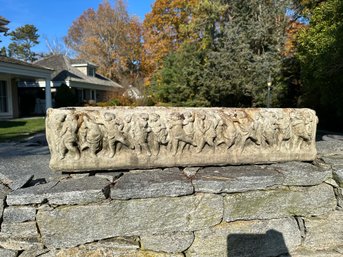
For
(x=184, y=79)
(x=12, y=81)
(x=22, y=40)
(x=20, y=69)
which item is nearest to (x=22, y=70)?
(x=20, y=69)

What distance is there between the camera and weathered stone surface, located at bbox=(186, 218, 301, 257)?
2182mm

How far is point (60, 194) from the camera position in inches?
76.8

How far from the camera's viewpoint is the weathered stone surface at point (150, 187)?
2035 mm

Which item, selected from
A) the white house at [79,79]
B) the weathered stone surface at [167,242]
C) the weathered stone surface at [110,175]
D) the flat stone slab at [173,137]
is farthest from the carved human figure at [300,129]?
the white house at [79,79]

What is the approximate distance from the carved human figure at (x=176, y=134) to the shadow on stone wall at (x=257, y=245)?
800 millimetres

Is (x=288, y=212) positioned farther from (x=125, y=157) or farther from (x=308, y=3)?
(x=308, y=3)

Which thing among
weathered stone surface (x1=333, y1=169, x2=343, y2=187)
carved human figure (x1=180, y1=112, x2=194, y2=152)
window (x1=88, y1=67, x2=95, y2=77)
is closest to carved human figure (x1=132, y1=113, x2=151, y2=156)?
carved human figure (x1=180, y1=112, x2=194, y2=152)

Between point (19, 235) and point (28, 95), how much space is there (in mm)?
20264

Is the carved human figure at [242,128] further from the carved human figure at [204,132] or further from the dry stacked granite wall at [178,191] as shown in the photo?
the carved human figure at [204,132]

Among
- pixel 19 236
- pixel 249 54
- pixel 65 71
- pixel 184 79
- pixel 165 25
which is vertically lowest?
pixel 19 236

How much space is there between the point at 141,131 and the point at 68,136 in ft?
1.81

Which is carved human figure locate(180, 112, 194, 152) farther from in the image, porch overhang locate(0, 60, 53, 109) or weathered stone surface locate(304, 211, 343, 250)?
porch overhang locate(0, 60, 53, 109)

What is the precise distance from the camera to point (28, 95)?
789 inches

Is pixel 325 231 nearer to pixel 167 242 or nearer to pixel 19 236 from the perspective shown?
pixel 167 242
